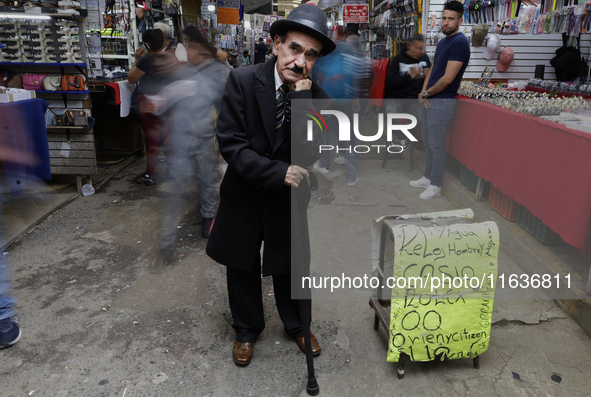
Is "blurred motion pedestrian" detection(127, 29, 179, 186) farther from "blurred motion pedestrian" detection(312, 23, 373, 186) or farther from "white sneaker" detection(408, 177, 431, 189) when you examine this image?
"white sneaker" detection(408, 177, 431, 189)

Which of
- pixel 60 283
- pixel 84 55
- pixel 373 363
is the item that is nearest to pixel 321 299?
pixel 373 363

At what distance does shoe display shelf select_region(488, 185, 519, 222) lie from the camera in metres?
4.25

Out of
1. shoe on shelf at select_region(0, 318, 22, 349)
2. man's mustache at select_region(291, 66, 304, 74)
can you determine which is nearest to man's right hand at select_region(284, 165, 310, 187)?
man's mustache at select_region(291, 66, 304, 74)

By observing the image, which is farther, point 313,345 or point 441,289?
point 313,345

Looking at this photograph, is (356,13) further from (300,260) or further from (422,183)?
(300,260)

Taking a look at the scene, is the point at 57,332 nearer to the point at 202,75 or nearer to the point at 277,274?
the point at 277,274

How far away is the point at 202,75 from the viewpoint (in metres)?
4.12

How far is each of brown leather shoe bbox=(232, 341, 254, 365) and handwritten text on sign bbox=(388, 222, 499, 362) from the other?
83 centimetres

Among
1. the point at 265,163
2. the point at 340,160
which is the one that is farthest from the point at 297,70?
the point at 340,160

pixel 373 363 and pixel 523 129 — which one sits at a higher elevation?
pixel 523 129

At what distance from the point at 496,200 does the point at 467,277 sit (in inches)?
101

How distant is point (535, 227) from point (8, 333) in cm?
415

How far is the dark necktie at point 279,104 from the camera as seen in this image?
2234 millimetres

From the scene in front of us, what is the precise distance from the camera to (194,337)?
9.33ft
